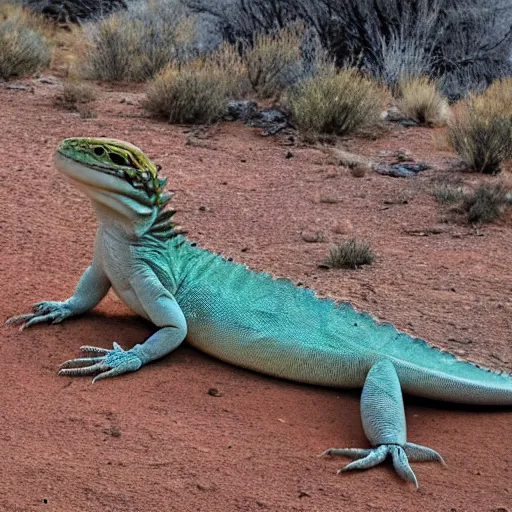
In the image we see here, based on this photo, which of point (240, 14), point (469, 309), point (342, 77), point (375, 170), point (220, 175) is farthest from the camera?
point (240, 14)

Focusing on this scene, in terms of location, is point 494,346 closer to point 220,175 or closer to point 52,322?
point 52,322

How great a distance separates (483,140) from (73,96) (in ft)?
20.3

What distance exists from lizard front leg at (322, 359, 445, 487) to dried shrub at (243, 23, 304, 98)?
11610 mm

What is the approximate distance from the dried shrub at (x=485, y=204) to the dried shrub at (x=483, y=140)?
1.67 meters

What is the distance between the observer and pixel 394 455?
14.0ft

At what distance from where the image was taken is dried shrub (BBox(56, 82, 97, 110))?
13.5m

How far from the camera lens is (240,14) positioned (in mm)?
18500

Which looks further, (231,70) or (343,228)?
(231,70)

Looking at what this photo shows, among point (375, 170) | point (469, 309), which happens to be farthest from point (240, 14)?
point (469, 309)

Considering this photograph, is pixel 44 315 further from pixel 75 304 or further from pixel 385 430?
pixel 385 430

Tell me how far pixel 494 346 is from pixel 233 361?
1889mm

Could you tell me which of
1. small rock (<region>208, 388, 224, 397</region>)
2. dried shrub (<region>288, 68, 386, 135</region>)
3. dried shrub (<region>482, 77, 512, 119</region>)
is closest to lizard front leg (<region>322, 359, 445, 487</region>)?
small rock (<region>208, 388, 224, 397</region>)

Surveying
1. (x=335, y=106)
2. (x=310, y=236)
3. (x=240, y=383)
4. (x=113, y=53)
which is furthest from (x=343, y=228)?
(x=113, y=53)

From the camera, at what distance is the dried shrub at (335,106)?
13289 millimetres
